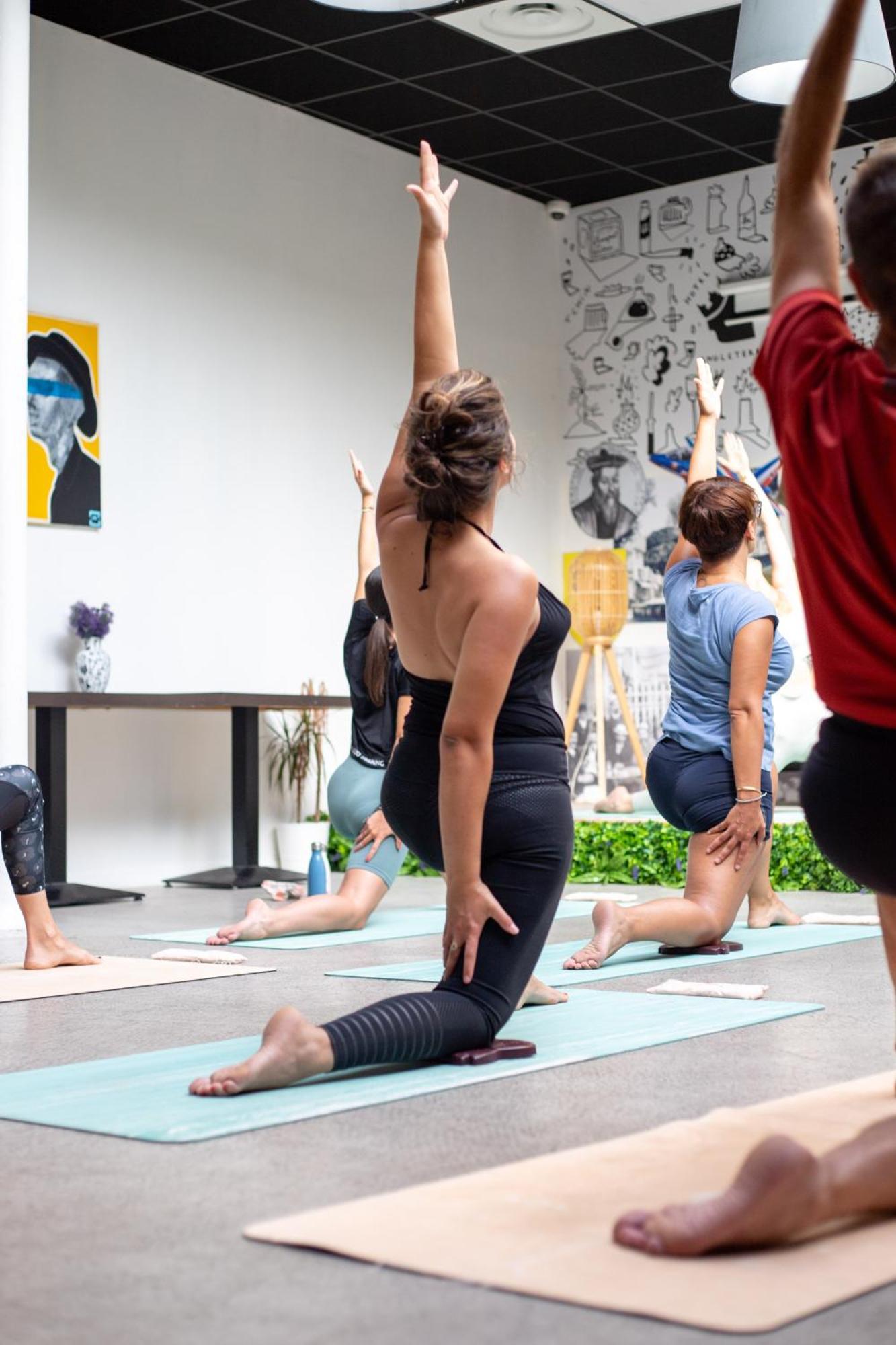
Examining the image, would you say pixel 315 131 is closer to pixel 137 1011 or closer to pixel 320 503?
pixel 320 503

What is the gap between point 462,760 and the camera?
292 centimetres

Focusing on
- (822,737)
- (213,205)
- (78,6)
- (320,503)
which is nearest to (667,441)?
(320,503)

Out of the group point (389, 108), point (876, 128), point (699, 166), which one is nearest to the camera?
point (389, 108)

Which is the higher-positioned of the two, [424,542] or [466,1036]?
[424,542]

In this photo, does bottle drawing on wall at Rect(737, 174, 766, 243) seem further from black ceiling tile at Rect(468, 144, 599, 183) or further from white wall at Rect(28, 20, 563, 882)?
white wall at Rect(28, 20, 563, 882)

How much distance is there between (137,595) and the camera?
820 cm

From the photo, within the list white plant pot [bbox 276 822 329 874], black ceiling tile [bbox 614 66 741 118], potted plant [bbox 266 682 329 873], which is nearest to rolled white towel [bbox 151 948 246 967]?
white plant pot [bbox 276 822 329 874]

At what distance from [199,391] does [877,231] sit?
275 inches

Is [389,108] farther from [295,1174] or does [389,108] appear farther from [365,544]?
[295,1174]

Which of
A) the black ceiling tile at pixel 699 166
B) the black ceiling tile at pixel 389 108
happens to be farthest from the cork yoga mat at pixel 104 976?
the black ceiling tile at pixel 699 166

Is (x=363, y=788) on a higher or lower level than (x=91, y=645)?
lower

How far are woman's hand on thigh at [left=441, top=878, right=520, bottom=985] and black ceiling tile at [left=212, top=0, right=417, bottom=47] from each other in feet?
19.3

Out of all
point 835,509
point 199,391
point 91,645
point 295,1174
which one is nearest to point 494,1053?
point 295,1174

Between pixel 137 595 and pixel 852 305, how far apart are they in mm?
4497
